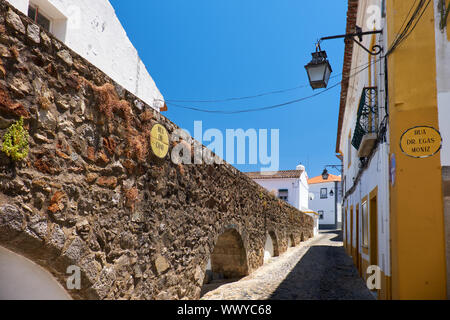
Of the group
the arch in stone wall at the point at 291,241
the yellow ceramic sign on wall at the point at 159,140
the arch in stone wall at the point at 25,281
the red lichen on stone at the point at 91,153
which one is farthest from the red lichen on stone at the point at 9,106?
the arch in stone wall at the point at 291,241

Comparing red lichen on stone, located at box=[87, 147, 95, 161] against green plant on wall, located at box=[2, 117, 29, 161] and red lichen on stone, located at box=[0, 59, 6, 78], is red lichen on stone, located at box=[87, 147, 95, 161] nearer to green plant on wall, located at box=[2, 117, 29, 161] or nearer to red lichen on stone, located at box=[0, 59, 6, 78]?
green plant on wall, located at box=[2, 117, 29, 161]

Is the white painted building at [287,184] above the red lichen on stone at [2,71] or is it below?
above

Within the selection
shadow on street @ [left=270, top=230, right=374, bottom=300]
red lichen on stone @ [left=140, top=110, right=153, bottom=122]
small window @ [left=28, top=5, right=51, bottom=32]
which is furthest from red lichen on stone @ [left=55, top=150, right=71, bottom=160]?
shadow on street @ [left=270, top=230, right=374, bottom=300]

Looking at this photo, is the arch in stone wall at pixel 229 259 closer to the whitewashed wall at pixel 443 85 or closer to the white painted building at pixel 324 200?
the whitewashed wall at pixel 443 85

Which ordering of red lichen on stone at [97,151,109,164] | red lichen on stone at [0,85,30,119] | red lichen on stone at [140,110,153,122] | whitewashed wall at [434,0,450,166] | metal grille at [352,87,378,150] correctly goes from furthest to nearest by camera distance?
metal grille at [352,87,378,150], whitewashed wall at [434,0,450,166], red lichen on stone at [140,110,153,122], red lichen on stone at [97,151,109,164], red lichen on stone at [0,85,30,119]

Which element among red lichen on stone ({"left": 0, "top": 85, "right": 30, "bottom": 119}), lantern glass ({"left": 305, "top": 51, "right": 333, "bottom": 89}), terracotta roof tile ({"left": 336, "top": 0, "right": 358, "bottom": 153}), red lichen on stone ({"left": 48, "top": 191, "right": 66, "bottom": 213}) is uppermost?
terracotta roof tile ({"left": 336, "top": 0, "right": 358, "bottom": 153})

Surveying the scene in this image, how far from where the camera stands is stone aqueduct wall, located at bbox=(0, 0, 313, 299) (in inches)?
92.6

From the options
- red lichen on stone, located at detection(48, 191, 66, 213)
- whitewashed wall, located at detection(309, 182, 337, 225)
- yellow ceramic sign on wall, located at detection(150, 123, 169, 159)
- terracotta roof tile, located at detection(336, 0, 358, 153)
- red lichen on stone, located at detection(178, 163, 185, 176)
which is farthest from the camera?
whitewashed wall, located at detection(309, 182, 337, 225)

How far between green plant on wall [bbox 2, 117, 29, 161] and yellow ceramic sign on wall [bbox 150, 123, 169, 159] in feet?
5.56

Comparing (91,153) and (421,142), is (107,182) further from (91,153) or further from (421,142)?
(421,142)

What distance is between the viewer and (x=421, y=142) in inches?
179

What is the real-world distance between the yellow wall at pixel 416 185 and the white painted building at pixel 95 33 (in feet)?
15.7

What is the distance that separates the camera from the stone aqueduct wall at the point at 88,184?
2352mm
